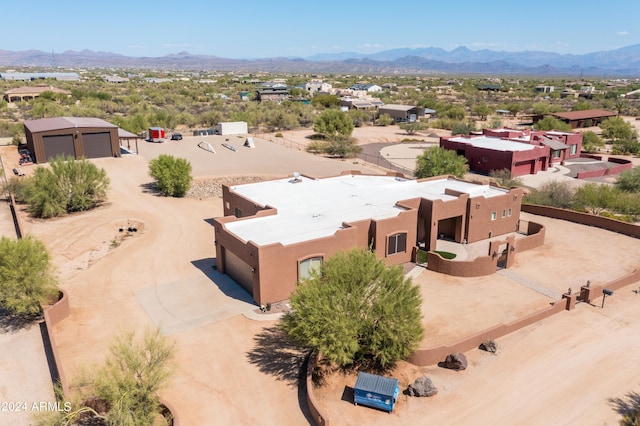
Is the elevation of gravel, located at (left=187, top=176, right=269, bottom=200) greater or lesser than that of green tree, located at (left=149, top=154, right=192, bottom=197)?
lesser

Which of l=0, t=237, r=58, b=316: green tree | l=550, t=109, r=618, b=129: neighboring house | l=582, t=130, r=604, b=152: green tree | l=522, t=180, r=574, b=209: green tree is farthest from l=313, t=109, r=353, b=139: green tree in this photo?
l=0, t=237, r=58, b=316: green tree

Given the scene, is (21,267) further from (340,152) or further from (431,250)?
(340,152)

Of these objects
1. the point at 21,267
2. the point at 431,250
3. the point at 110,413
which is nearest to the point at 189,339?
the point at 110,413

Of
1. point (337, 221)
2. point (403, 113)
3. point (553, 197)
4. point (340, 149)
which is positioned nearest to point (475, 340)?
point (337, 221)

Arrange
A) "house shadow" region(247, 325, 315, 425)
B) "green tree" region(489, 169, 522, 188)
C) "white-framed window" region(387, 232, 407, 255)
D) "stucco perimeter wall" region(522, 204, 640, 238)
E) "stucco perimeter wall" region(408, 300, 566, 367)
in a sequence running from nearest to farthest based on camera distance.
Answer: "house shadow" region(247, 325, 315, 425) → "stucco perimeter wall" region(408, 300, 566, 367) → "white-framed window" region(387, 232, 407, 255) → "stucco perimeter wall" region(522, 204, 640, 238) → "green tree" region(489, 169, 522, 188)

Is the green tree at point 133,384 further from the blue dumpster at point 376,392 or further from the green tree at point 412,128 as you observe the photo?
the green tree at point 412,128

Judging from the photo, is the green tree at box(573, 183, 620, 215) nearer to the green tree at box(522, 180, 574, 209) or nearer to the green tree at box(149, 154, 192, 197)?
the green tree at box(522, 180, 574, 209)

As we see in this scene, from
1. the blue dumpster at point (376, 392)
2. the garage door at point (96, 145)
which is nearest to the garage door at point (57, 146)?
the garage door at point (96, 145)
